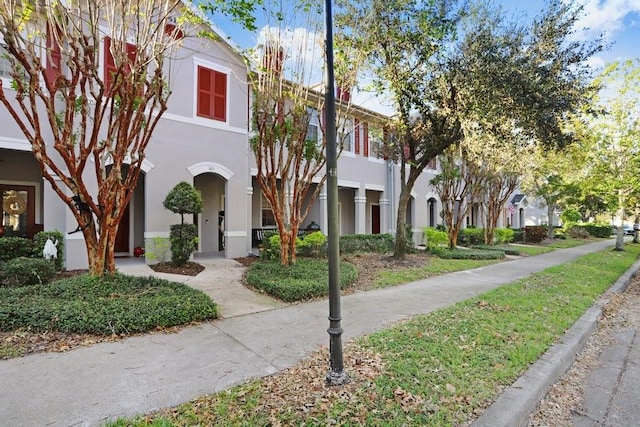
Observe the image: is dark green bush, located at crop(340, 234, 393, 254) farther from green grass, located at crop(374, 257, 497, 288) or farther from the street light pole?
the street light pole

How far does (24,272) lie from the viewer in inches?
239

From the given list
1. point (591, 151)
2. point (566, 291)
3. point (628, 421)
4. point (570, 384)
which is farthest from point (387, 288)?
point (591, 151)

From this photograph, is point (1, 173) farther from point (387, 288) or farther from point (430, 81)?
point (430, 81)

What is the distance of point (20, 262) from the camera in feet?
20.3

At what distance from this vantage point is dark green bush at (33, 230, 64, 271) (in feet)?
25.8

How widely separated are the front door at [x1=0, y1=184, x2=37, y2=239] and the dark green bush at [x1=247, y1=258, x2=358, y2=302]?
711cm

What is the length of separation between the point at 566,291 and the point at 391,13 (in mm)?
7608

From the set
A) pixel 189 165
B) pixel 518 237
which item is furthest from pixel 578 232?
pixel 189 165

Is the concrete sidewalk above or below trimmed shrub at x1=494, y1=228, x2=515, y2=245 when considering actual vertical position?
below

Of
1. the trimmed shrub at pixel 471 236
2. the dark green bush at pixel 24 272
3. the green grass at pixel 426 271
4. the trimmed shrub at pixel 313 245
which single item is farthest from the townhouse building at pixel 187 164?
the trimmed shrub at pixel 471 236

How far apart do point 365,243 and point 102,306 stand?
1090 cm

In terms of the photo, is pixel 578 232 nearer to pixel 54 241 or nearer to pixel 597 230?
pixel 597 230

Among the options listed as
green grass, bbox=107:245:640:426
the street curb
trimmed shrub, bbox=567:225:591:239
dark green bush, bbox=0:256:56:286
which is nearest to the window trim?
dark green bush, bbox=0:256:56:286

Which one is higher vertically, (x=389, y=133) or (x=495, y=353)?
(x=389, y=133)
